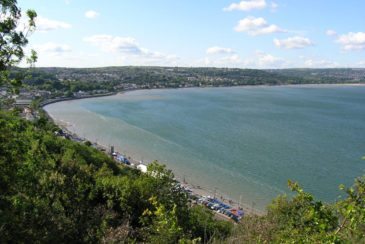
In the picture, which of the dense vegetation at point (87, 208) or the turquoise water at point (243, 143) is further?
the turquoise water at point (243, 143)

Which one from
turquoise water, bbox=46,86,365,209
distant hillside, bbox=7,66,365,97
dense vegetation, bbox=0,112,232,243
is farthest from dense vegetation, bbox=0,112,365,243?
distant hillside, bbox=7,66,365,97

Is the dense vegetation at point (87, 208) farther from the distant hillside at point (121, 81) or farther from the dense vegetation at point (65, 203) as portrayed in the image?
the distant hillside at point (121, 81)

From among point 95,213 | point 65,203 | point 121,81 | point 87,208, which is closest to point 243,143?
point 87,208

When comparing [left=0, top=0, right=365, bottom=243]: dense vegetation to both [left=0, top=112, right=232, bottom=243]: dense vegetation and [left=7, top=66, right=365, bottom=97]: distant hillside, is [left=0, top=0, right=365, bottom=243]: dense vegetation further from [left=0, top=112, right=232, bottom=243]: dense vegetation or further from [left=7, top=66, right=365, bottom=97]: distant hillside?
[left=7, top=66, right=365, bottom=97]: distant hillside

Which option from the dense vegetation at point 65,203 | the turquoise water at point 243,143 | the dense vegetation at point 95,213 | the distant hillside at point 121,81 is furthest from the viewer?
the distant hillside at point 121,81

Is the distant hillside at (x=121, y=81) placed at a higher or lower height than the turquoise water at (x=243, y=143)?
higher

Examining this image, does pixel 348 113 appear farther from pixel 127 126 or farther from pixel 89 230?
pixel 89 230

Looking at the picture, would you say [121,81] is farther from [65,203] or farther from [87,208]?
[65,203]

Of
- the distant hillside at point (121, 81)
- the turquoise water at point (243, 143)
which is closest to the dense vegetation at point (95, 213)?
the turquoise water at point (243, 143)

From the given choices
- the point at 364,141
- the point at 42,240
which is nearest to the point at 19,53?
the point at 42,240
